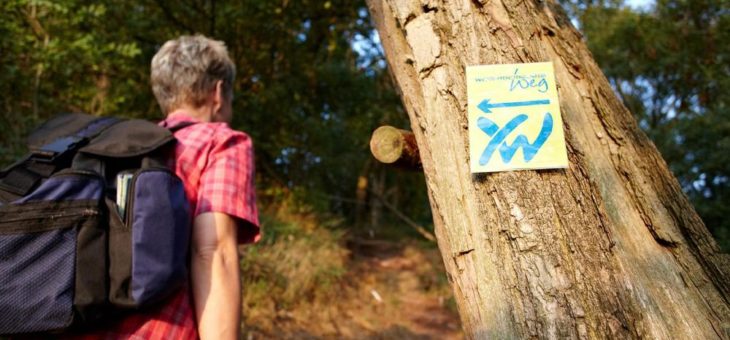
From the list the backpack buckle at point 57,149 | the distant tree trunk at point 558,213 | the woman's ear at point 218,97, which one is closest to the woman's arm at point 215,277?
the backpack buckle at point 57,149

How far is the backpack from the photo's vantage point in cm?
142

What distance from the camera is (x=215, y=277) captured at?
1680mm

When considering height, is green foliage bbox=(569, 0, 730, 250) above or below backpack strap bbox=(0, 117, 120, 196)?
above

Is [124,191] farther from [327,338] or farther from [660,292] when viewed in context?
[327,338]

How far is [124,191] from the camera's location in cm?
157

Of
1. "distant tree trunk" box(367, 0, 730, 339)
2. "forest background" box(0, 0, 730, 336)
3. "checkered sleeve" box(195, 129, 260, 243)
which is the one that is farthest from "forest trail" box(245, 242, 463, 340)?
"distant tree trunk" box(367, 0, 730, 339)

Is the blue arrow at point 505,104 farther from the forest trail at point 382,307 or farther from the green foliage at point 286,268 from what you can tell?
the green foliage at point 286,268

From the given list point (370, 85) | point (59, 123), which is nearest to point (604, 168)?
point (59, 123)

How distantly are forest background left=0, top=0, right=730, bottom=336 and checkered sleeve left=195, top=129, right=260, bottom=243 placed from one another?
2845mm

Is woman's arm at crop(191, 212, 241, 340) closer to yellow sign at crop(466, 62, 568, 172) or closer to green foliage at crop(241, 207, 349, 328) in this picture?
yellow sign at crop(466, 62, 568, 172)

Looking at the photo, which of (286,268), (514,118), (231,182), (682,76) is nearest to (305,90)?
(286,268)

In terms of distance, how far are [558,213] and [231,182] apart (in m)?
1.01

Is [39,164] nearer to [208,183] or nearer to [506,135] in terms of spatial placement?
[208,183]

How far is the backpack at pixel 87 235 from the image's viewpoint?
1417 mm
